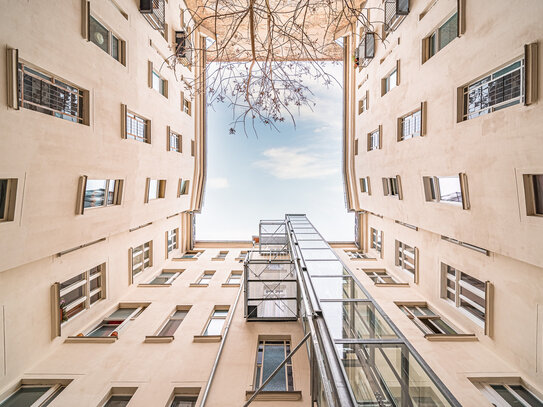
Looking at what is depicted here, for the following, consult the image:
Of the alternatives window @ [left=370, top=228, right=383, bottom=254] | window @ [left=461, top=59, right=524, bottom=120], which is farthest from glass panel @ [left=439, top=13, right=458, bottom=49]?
window @ [left=370, top=228, right=383, bottom=254]

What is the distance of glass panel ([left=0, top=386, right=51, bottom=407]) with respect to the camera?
6266 mm

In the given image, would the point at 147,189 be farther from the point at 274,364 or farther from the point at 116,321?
the point at 274,364

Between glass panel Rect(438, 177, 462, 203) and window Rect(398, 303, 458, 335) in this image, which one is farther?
window Rect(398, 303, 458, 335)

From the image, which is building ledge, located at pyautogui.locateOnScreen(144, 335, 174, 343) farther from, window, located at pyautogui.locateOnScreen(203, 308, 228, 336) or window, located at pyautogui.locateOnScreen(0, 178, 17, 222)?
window, located at pyautogui.locateOnScreen(0, 178, 17, 222)

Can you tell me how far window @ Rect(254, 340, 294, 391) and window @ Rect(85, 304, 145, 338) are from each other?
507 centimetres

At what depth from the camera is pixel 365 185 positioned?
1748 centimetres

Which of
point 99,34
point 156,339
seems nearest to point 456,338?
point 156,339

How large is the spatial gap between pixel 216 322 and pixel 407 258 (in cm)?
999

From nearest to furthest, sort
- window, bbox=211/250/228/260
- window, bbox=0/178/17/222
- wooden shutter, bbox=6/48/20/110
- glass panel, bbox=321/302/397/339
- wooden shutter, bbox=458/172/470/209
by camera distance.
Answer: glass panel, bbox=321/302/397/339
wooden shutter, bbox=6/48/20/110
window, bbox=0/178/17/222
wooden shutter, bbox=458/172/470/209
window, bbox=211/250/228/260

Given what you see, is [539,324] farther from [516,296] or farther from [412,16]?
[412,16]

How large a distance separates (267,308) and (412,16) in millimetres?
13840

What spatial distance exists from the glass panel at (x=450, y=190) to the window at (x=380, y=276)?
6.27 metres

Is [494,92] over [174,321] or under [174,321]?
over

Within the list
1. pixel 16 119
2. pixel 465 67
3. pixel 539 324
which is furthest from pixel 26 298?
pixel 465 67
